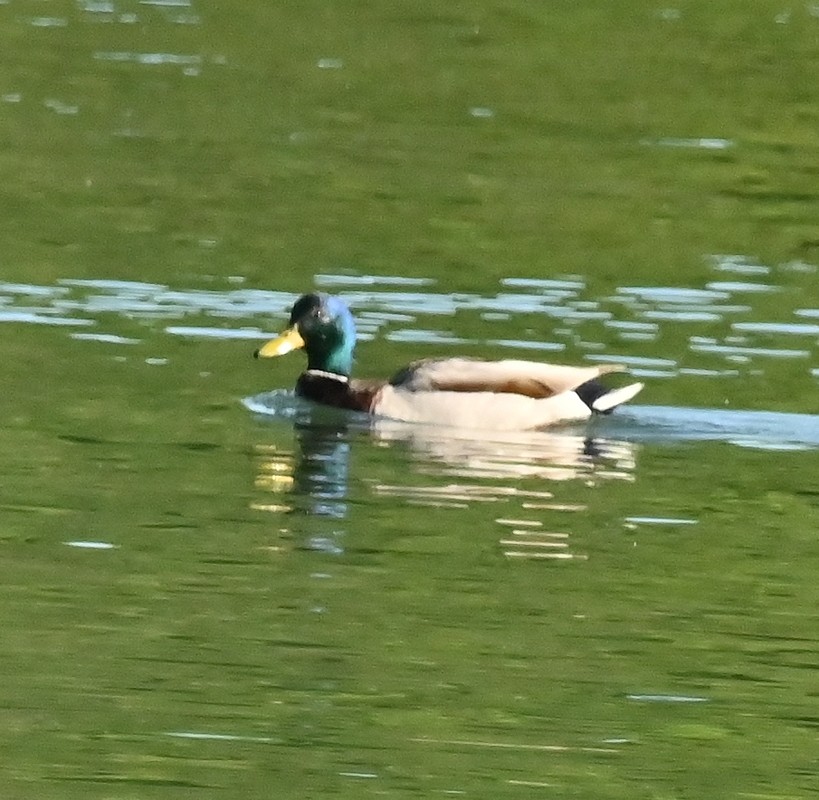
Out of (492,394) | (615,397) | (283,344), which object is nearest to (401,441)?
(492,394)

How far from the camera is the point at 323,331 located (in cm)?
1692

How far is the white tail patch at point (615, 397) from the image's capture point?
15.6 meters

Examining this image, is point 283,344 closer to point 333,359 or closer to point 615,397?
point 333,359

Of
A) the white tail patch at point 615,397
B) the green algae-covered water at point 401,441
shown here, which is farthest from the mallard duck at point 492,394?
the green algae-covered water at point 401,441

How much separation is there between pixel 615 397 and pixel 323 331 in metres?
2.14

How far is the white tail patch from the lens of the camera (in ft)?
51.3

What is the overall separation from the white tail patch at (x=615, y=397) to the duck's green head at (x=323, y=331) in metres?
1.98

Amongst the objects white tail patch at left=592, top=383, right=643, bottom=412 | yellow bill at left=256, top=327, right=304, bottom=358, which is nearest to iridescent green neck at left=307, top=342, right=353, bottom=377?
yellow bill at left=256, top=327, right=304, bottom=358

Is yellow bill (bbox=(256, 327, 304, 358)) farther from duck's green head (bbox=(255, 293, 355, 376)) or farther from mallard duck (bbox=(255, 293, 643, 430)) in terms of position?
mallard duck (bbox=(255, 293, 643, 430))

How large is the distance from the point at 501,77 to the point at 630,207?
7178mm

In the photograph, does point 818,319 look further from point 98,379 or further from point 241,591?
point 241,591

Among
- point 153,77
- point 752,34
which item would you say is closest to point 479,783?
point 153,77

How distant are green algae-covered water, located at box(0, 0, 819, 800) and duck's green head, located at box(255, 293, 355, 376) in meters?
0.35

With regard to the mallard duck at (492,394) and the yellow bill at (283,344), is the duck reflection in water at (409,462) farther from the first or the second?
the yellow bill at (283,344)
